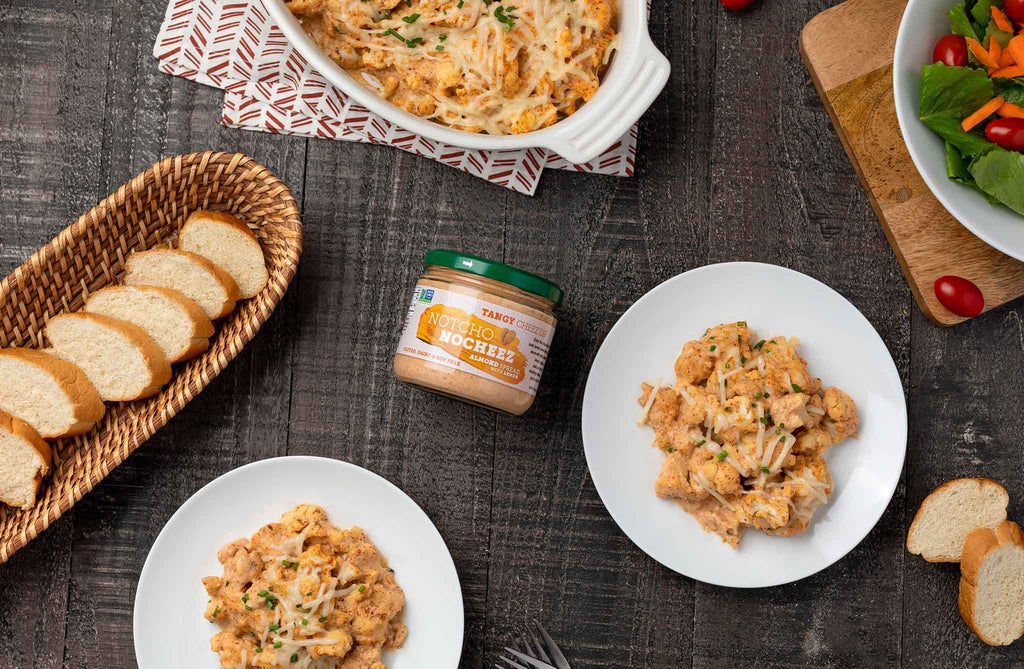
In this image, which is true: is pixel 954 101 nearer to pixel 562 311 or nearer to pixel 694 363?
→ pixel 694 363

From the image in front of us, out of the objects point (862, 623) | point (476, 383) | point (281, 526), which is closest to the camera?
point (476, 383)

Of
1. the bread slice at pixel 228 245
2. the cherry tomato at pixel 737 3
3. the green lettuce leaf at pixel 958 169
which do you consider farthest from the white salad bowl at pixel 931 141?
the bread slice at pixel 228 245

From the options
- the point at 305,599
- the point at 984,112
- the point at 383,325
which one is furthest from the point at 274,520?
the point at 984,112

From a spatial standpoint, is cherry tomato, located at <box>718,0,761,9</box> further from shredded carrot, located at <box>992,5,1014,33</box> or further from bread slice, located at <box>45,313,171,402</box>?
bread slice, located at <box>45,313,171,402</box>

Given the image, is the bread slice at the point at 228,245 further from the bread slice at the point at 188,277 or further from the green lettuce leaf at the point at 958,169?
the green lettuce leaf at the point at 958,169

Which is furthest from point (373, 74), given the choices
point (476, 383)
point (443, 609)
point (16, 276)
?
point (443, 609)

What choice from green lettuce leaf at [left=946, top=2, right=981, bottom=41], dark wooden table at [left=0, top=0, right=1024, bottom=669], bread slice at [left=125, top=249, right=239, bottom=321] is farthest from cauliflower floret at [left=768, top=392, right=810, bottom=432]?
bread slice at [left=125, top=249, right=239, bottom=321]

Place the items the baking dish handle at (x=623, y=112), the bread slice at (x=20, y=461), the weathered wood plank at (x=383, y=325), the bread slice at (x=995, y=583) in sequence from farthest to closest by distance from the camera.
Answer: the weathered wood plank at (x=383, y=325) → the bread slice at (x=995, y=583) → the bread slice at (x=20, y=461) → the baking dish handle at (x=623, y=112)

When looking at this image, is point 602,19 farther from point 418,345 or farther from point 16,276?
point 16,276
